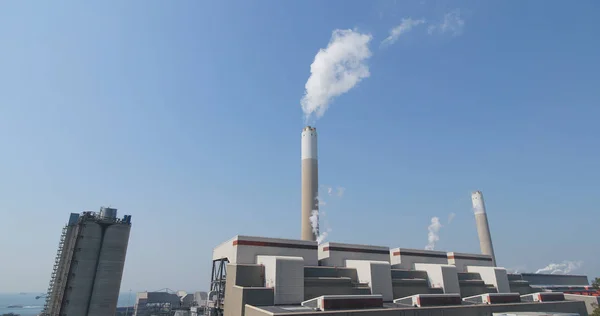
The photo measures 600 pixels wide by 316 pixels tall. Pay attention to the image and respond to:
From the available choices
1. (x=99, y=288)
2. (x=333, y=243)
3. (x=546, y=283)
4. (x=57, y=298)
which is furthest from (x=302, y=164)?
(x=546, y=283)

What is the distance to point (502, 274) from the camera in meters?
54.5

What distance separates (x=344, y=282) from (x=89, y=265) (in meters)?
37.9

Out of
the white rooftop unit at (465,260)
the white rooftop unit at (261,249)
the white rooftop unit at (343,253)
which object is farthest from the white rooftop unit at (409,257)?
the white rooftop unit at (261,249)

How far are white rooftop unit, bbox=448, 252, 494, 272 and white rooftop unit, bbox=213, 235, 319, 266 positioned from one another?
108ft

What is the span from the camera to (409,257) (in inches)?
2336

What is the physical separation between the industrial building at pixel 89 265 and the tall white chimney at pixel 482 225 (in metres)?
87.0

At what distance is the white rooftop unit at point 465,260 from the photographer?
64375mm

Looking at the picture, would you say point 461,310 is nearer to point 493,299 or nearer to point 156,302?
point 493,299

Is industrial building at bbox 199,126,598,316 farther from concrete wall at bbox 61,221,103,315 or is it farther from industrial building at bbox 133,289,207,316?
industrial building at bbox 133,289,207,316

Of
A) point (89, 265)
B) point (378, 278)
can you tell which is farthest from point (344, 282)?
point (89, 265)

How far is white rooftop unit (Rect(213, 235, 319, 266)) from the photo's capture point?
4412 centimetres

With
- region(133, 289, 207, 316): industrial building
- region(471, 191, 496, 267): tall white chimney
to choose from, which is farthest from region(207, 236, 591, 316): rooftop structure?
region(133, 289, 207, 316): industrial building

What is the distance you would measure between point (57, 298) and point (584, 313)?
78869mm

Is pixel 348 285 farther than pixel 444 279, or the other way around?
pixel 444 279
